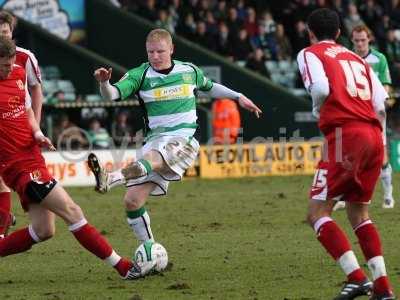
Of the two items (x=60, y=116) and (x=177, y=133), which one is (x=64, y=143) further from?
(x=177, y=133)

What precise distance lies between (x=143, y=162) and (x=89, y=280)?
1063 mm

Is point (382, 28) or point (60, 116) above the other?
point (382, 28)

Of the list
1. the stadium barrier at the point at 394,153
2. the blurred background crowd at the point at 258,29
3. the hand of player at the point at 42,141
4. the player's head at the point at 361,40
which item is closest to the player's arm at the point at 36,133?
the hand of player at the point at 42,141

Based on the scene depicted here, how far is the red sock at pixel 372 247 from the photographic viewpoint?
7.77 m

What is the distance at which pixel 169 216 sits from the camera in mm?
14758

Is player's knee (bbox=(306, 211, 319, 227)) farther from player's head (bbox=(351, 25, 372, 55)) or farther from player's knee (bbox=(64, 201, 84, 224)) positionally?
player's head (bbox=(351, 25, 372, 55))

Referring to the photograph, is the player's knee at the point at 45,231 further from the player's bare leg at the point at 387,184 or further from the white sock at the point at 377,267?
the player's bare leg at the point at 387,184

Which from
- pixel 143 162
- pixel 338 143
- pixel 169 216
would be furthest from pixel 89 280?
pixel 169 216

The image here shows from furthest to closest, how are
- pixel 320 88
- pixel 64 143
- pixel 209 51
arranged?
pixel 209 51 < pixel 64 143 < pixel 320 88

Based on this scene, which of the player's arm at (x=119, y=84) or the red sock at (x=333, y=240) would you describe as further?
the player's arm at (x=119, y=84)

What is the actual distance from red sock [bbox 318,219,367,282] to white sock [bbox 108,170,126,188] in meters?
1.96

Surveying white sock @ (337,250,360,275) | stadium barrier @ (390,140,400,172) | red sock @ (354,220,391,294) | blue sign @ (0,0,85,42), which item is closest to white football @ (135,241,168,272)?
red sock @ (354,220,391,294)

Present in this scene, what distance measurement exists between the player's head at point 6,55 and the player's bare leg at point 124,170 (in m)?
0.91

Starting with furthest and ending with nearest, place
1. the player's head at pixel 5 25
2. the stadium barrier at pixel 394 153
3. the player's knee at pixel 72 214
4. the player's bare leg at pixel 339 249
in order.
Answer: the stadium barrier at pixel 394 153, the player's head at pixel 5 25, the player's knee at pixel 72 214, the player's bare leg at pixel 339 249
